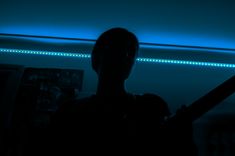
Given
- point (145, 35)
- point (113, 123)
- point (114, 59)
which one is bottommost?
point (113, 123)

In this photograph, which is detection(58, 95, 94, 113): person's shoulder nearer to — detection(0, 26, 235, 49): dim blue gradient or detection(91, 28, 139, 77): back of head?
detection(91, 28, 139, 77): back of head

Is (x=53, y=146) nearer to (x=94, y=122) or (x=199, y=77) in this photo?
(x=94, y=122)

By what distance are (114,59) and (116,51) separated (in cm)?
3

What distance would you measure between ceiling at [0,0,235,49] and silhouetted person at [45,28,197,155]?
0.41 m

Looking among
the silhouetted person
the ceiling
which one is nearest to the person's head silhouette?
the silhouetted person

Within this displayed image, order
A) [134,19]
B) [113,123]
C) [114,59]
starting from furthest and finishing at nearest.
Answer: [134,19]
[114,59]
[113,123]

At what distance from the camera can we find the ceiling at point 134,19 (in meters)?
1.19

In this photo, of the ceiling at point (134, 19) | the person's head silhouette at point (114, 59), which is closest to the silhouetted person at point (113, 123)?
the person's head silhouette at point (114, 59)

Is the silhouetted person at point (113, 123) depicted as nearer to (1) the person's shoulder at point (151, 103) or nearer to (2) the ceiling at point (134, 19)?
(1) the person's shoulder at point (151, 103)

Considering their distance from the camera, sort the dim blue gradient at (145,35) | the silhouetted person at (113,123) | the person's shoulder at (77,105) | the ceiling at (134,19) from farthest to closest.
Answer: the dim blue gradient at (145,35) → the ceiling at (134,19) → the person's shoulder at (77,105) → the silhouetted person at (113,123)

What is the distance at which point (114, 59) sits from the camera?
0.87 meters

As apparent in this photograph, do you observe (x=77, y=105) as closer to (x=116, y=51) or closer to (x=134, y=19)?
(x=116, y=51)

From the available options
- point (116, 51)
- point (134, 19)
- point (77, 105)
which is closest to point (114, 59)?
point (116, 51)

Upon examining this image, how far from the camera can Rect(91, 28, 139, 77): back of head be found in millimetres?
872
